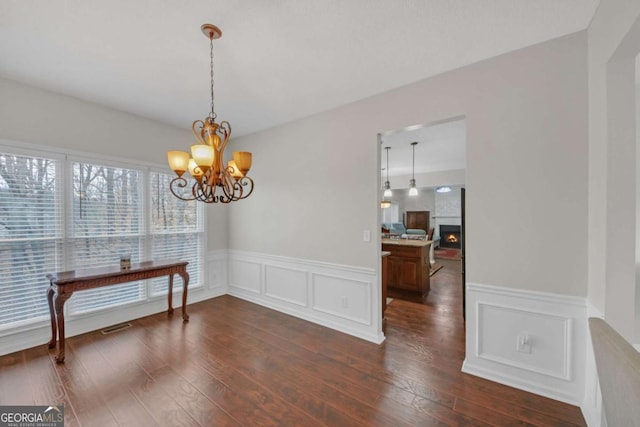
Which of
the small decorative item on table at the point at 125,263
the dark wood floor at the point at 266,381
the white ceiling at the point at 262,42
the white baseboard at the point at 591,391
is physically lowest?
the dark wood floor at the point at 266,381

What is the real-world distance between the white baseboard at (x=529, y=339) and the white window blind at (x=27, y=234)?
4425mm

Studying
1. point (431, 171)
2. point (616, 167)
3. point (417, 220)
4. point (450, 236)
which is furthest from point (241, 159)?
point (417, 220)

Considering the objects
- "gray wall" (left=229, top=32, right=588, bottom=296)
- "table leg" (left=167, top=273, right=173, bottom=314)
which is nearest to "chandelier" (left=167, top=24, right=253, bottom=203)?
"gray wall" (left=229, top=32, right=588, bottom=296)

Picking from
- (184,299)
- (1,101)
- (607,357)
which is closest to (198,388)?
(184,299)

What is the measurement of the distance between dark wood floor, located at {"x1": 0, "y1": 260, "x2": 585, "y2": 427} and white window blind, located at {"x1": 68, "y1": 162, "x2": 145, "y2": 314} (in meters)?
0.48

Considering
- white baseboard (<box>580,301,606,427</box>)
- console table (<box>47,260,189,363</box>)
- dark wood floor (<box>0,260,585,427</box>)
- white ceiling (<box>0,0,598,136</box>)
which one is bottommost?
dark wood floor (<box>0,260,585,427</box>)

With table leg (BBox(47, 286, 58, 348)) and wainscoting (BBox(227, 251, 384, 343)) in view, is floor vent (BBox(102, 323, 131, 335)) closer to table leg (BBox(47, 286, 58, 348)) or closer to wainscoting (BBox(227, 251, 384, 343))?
table leg (BBox(47, 286, 58, 348))

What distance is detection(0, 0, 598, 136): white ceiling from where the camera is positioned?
5.45ft

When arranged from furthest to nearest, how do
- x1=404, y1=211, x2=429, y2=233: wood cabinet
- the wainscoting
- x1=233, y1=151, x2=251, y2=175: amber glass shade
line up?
1. x1=404, y1=211, x2=429, y2=233: wood cabinet
2. the wainscoting
3. x1=233, y1=151, x2=251, y2=175: amber glass shade

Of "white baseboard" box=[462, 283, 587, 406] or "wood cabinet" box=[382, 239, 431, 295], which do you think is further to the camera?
"wood cabinet" box=[382, 239, 431, 295]

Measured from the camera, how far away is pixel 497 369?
2158mm

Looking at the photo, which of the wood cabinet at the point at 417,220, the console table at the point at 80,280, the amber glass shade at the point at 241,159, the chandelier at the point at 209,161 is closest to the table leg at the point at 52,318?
the console table at the point at 80,280

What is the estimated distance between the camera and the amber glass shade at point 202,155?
1.82 metres

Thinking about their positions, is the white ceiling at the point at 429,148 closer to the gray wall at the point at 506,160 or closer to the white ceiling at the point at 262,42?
the gray wall at the point at 506,160
